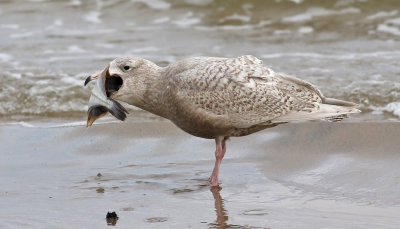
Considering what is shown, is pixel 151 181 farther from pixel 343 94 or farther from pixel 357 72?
pixel 357 72

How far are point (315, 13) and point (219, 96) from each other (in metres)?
8.70

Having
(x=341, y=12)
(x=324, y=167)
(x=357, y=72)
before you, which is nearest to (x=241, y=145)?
(x=324, y=167)

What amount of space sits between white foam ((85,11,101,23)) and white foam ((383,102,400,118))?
24.3ft

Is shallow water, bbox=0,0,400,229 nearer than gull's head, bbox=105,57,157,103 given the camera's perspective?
Yes

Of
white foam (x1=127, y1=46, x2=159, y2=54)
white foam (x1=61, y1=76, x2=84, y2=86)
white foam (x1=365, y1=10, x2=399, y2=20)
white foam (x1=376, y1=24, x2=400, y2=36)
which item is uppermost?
white foam (x1=365, y1=10, x2=399, y2=20)

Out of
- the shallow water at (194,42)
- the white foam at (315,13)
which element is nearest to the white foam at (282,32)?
the shallow water at (194,42)

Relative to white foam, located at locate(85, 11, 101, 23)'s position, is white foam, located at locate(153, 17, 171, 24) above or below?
below

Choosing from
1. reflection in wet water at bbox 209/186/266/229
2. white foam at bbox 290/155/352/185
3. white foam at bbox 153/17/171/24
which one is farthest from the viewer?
white foam at bbox 153/17/171/24

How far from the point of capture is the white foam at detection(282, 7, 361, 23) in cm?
1404

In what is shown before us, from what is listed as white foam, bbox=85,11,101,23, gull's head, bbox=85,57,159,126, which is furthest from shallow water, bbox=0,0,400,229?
gull's head, bbox=85,57,159,126

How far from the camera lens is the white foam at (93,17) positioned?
14516mm

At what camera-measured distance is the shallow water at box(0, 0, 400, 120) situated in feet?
31.1

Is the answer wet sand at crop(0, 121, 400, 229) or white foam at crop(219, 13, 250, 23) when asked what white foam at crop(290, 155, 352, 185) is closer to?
wet sand at crop(0, 121, 400, 229)

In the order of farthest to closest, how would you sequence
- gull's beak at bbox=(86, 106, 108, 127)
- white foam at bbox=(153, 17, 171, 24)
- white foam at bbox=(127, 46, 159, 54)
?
1. white foam at bbox=(153, 17, 171, 24)
2. white foam at bbox=(127, 46, 159, 54)
3. gull's beak at bbox=(86, 106, 108, 127)
